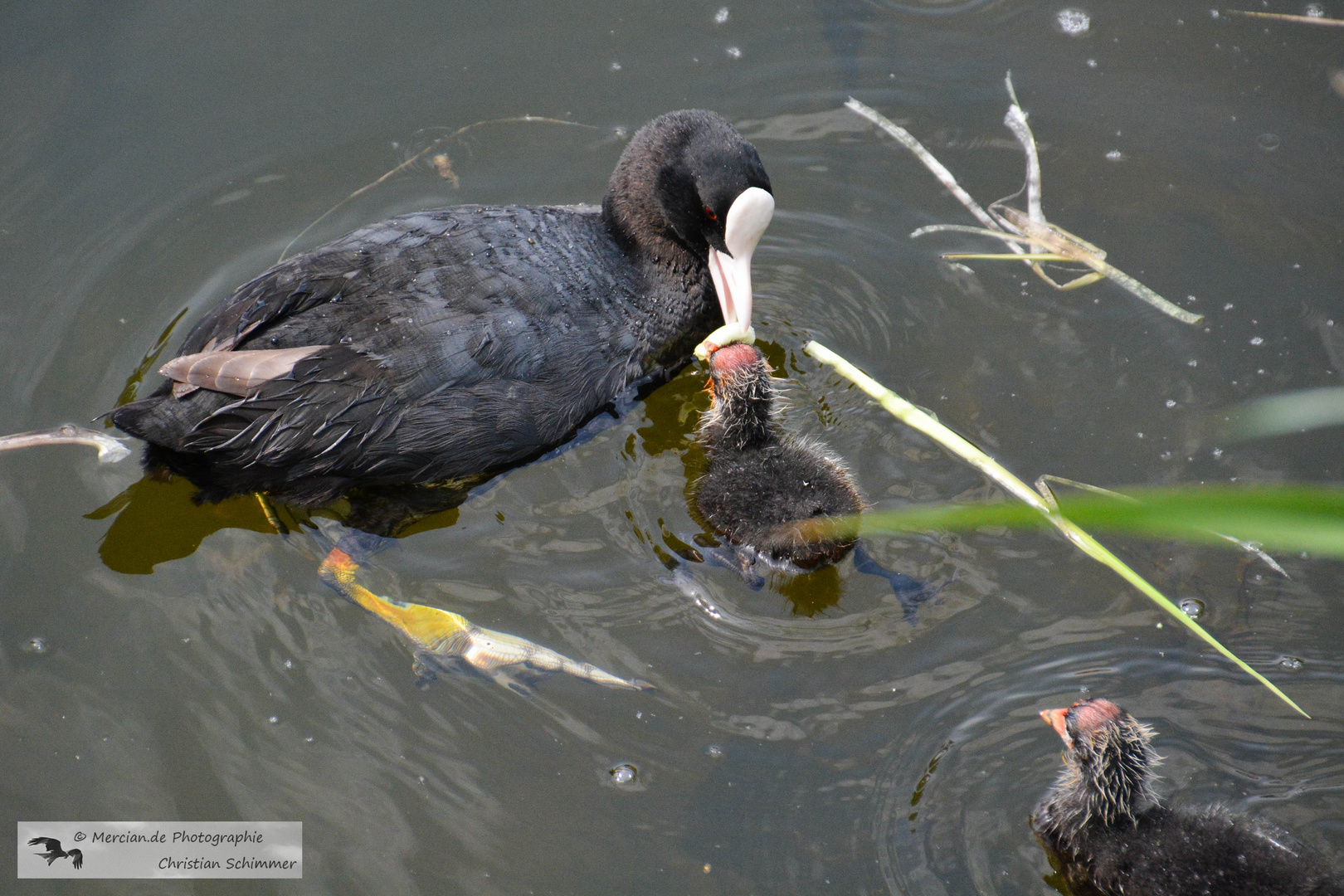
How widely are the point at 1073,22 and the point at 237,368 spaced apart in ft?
13.3

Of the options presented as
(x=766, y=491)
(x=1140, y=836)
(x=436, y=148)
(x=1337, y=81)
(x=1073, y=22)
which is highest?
(x=436, y=148)

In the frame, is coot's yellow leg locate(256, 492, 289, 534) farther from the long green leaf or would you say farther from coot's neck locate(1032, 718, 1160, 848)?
the long green leaf

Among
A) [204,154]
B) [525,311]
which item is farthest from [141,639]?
[204,154]

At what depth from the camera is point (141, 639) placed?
A: 3256 mm

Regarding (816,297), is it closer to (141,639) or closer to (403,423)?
(403,423)

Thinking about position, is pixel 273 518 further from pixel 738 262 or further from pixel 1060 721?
pixel 1060 721

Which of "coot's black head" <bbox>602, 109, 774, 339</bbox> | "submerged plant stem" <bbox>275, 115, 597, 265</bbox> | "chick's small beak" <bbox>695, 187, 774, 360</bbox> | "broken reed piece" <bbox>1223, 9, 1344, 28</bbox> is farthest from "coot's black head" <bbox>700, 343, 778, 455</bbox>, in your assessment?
"broken reed piece" <bbox>1223, 9, 1344, 28</bbox>

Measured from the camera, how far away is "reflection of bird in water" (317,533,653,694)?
10.4 ft

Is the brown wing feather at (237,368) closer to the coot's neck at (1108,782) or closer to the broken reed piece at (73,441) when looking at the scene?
the broken reed piece at (73,441)

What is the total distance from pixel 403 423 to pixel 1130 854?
91.5 inches

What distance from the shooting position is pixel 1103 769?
98.3 inches

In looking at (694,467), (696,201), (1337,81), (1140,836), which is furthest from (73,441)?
(1337,81)

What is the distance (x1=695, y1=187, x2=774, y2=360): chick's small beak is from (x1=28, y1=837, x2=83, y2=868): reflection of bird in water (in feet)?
7.83

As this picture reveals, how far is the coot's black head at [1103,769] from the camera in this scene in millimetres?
2506
